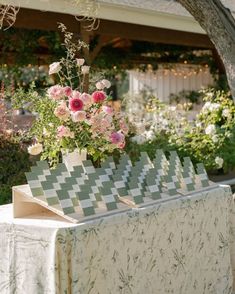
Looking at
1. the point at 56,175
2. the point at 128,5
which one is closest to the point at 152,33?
the point at 128,5

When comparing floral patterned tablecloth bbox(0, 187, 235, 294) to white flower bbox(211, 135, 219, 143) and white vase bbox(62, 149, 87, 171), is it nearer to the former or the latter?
white vase bbox(62, 149, 87, 171)

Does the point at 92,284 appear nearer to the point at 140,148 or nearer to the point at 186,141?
the point at 140,148

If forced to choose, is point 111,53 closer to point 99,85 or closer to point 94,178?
point 99,85

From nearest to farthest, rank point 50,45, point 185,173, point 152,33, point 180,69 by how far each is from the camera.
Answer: point 185,173, point 152,33, point 50,45, point 180,69

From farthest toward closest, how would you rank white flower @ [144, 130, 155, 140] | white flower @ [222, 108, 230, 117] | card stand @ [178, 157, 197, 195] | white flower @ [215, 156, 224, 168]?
white flower @ [144, 130, 155, 140] → white flower @ [222, 108, 230, 117] → white flower @ [215, 156, 224, 168] → card stand @ [178, 157, 197, 195]

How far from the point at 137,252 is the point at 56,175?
0.59 meters

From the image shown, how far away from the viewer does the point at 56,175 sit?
330cm

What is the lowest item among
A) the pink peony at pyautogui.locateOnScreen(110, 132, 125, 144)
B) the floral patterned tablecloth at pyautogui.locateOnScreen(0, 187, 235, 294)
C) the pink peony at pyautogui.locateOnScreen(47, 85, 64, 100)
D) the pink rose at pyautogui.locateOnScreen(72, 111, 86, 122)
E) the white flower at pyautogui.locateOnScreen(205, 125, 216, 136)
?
the white flower at pyautogui.locateOnScreen(205, 125, 216, 136)

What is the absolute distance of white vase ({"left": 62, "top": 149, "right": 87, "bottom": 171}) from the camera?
3.65 m

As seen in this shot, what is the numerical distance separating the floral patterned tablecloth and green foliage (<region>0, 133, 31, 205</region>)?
10.0 ft

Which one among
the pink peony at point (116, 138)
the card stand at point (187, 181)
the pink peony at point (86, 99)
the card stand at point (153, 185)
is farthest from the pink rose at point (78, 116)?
the card stand at point (187, 181)

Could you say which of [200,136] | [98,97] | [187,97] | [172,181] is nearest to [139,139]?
[200,136]

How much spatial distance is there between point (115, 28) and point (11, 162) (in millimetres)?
3885

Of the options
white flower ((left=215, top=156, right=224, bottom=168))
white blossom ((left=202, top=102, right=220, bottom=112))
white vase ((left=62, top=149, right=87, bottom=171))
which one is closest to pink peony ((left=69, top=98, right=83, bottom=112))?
white vase ((left=62, top=149, right=87, bottom=171))
